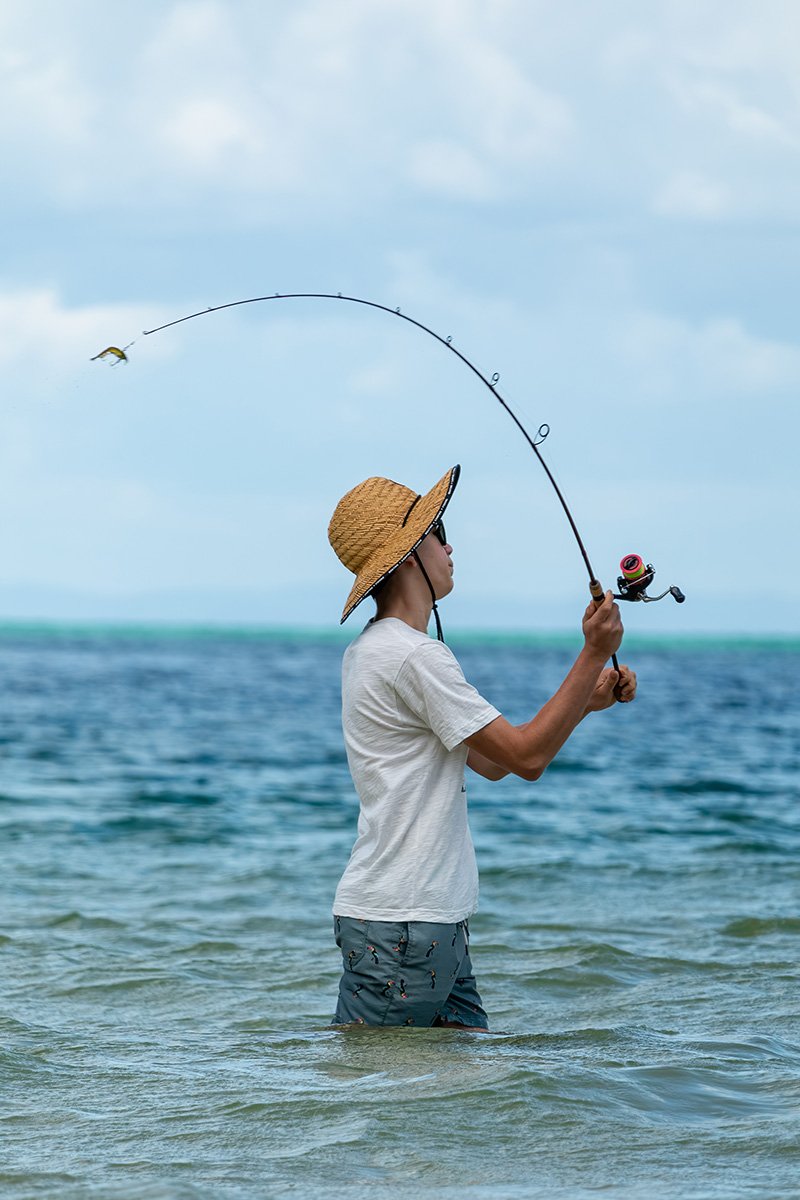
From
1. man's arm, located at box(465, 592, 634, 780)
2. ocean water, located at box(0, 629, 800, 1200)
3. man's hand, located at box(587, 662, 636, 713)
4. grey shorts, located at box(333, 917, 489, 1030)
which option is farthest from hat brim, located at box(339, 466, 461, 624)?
ocean water, located at box(0, 629, 800, 1200)

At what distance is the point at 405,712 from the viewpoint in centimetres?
353

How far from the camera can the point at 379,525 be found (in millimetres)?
3699

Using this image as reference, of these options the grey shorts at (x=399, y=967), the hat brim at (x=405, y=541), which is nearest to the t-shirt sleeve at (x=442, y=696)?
the hat brim at (x=405, y=541)

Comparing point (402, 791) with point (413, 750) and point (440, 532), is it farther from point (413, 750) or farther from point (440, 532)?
point (440, 532)

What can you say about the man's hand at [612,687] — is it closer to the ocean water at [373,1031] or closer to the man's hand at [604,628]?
the man's hand at [604,628]

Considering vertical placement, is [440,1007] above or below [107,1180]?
above

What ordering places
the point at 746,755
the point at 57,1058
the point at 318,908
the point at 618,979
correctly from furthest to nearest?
the point at 746,755 → the point at 318,908 → the point at 618,979 → the point at 57,1058

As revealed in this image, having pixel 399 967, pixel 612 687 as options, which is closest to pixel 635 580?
pixel 612 687

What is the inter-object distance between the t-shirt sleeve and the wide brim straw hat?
25 cm

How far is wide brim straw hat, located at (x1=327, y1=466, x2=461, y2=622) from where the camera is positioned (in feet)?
11.7

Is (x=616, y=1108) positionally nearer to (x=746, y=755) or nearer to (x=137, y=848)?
(x=137, y=848)

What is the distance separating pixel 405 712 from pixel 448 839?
13.3 inches

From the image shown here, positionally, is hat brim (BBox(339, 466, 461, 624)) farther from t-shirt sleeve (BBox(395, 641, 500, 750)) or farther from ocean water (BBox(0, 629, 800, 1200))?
ocean water (BBox(0, 629, 800, 1200))

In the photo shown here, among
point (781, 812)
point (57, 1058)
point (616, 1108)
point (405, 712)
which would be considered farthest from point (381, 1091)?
point (781, 812)
